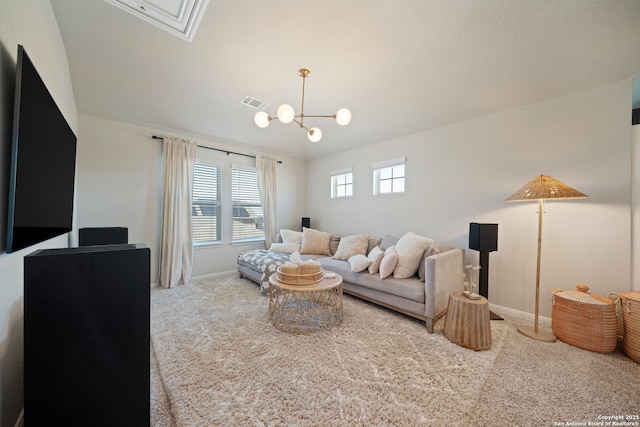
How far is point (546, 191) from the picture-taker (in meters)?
2.19

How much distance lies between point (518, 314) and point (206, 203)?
4.97 meters

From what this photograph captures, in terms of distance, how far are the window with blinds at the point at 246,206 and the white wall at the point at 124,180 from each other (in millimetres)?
654

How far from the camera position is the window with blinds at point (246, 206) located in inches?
177

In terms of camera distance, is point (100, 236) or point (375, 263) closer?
point (100, 236)

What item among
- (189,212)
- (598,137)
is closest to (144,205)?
(189,212)

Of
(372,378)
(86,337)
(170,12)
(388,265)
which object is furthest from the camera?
(388,265)

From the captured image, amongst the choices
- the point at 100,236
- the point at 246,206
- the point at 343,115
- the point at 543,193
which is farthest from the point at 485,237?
the point at 100,236

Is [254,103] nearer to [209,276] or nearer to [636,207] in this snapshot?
[209,276]

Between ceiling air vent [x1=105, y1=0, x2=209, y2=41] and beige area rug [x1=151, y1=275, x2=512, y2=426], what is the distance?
2839 mm

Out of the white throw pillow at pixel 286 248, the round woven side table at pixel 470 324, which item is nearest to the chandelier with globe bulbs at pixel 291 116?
the round woven side table at pixel 470 324

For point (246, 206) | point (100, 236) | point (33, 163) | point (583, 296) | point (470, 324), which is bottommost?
point (470, 324)

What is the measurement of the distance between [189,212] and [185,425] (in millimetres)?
3203

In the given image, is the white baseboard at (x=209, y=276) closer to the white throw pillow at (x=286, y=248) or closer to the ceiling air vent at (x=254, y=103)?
the white throw pillow at (x=286, y=248)

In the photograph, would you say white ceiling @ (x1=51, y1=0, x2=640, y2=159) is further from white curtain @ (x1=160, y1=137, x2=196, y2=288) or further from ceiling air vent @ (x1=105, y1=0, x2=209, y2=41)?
white curtain @ (x1=160, y1=137, x2=196, y2=288)
